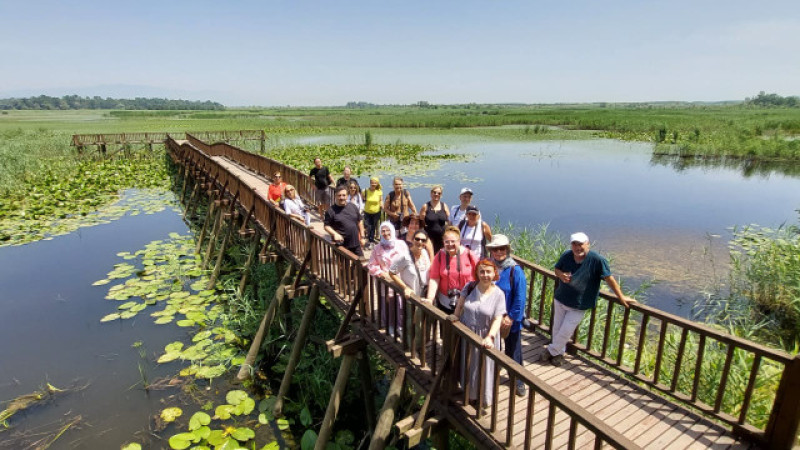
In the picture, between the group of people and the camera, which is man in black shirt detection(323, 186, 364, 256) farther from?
the camera

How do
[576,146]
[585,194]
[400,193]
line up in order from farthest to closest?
1. [576,146]
2. [585,194]
3. [400,193]

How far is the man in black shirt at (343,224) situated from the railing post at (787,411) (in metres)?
4.98

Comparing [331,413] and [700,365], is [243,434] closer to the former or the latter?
[331,413]

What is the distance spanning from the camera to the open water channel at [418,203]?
24.3 feet

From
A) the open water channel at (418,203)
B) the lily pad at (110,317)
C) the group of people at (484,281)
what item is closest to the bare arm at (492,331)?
the group of people at (484,281)

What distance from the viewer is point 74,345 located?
8898 mm

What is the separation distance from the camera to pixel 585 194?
2053 centimetres

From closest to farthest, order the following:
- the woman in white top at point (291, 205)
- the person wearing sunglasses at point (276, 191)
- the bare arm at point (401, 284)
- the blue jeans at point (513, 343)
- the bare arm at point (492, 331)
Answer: the bare arm at point (492, 331)
the blue jeans at point (513, 343)
the bare arm at point (401, 284)
the woman in white top at point (291, 205)
the person wearing sunglasses at point (276, 191)

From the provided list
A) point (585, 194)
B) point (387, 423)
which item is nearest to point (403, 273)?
Result: point (387, 423)

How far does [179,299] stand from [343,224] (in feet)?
21.2

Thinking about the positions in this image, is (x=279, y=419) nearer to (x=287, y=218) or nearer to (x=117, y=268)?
(x=287, y=218)

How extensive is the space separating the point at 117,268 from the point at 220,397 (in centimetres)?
762

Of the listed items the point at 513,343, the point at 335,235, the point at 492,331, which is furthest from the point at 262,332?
the point at 492,331

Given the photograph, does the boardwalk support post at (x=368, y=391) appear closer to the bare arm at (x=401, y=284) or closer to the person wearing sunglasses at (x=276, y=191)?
the bare arm at (x=401, y=284)
